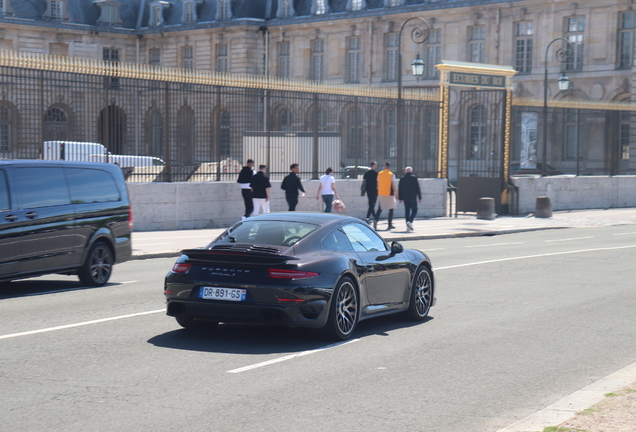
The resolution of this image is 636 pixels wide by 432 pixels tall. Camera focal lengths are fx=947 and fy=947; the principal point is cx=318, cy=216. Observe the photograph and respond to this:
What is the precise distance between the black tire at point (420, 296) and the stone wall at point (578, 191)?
2380 cm

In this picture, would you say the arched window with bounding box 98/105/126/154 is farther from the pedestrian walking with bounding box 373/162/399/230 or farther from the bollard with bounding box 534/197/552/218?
the bollard with bounding box 534/197/552/218

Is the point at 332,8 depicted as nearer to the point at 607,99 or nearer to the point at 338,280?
the point at 607,99

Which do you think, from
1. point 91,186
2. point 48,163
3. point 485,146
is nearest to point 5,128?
point 91,186

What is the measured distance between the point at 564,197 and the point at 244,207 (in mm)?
15777

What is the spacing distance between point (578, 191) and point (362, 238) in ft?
94.6

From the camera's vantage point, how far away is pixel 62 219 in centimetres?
1272

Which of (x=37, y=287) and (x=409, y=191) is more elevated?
(x=409, y=191)

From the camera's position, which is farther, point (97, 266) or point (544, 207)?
point (544, 207)

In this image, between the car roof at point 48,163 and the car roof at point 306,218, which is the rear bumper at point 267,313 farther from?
the car roof at point 48,163

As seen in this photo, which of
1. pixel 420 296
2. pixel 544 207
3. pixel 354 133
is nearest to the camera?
pixel 420 296

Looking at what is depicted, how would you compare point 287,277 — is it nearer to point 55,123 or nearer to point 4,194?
point 4,194

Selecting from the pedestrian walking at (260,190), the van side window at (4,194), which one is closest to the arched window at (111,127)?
the pedestrian walking at (260,190)

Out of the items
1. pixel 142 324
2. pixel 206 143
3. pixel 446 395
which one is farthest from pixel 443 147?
pixel 446 395

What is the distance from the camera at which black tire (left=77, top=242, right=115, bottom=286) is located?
13.1 m
